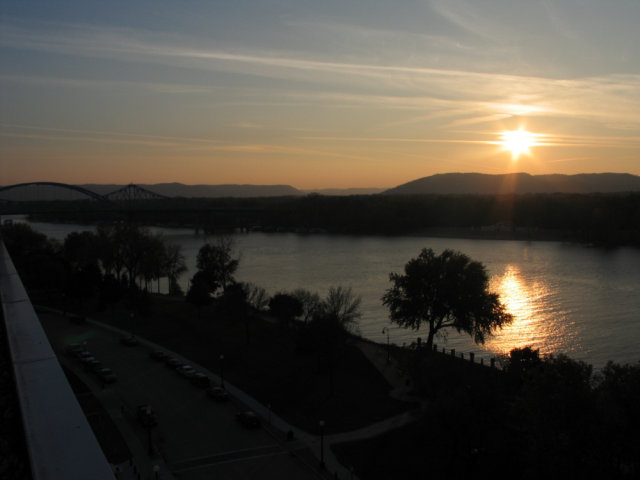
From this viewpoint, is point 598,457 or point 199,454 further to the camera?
point 199,454

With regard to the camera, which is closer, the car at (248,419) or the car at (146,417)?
the car at (146,417)

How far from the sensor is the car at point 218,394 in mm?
9727

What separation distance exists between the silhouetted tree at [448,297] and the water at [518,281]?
1.21 metres

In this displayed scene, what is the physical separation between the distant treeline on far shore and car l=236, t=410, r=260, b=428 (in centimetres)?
3559

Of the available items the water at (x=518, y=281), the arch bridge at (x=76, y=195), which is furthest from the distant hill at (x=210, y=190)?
the water at (x=518, y=281)

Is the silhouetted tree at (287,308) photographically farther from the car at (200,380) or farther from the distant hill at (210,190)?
the distant hill at (210,190)

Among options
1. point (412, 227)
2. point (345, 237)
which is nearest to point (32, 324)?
point (345, 237)

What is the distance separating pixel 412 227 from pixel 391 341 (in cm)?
3864

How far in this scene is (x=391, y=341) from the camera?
14219 mm

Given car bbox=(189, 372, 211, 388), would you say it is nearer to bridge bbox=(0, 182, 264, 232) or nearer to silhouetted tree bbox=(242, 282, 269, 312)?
silhouetted tree bbox=(242, 282, 269, 312)

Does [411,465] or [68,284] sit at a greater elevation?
[68,284]

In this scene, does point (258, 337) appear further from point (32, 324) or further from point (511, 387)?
point (32, 324)

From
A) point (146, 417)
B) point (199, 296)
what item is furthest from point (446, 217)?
point (146, 417)

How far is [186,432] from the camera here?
333 inches
